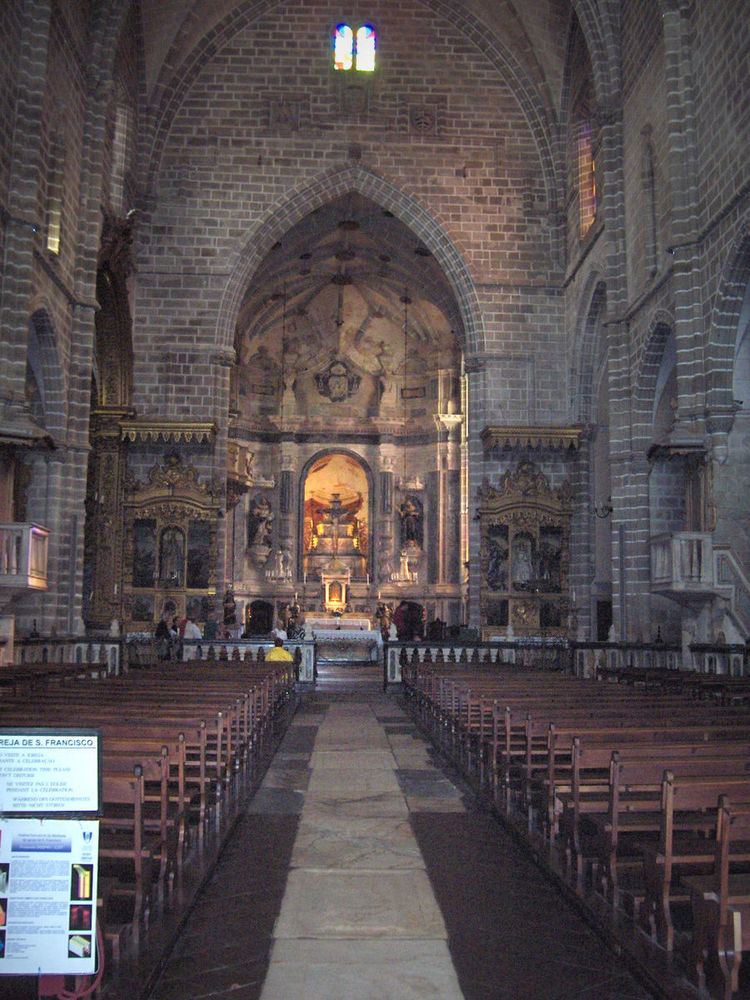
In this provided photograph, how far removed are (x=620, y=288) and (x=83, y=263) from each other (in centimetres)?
1098

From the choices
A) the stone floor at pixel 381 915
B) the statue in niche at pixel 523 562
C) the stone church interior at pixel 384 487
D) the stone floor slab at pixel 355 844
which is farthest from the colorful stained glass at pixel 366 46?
the stone floor slab at pixel 355 844

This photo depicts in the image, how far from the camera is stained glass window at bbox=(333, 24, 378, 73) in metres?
28.4

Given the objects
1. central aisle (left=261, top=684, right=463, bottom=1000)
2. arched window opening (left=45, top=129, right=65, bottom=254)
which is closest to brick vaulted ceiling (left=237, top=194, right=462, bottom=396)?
arched window opening (left=45, top=129, right=65, bottom=254)

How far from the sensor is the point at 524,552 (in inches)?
1082

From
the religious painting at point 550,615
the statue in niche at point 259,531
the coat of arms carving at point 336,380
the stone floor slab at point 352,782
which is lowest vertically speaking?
the stone floor slab at point 352,782

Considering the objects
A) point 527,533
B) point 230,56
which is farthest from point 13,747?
point 230,56

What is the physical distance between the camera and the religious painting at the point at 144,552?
27.0 m

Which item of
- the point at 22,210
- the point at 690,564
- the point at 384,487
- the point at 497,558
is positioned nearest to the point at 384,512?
the point at 384,487

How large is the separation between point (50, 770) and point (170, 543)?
78.1ft

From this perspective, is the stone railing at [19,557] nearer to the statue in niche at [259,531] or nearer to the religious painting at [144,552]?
the religious painting at [144,552]

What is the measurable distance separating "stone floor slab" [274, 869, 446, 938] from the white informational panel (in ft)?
5.21

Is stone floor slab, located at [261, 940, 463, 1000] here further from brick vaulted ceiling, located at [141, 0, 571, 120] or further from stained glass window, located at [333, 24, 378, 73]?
stained glass window, located at [333, 24, 378, 73]

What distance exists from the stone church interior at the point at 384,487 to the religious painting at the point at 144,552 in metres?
0.08

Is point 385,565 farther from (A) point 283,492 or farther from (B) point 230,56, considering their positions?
(B) point 230,56
